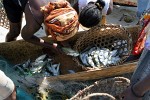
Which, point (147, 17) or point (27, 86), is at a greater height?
point (147, 17)

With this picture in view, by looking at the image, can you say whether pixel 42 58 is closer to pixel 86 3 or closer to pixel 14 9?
pixel 14 9

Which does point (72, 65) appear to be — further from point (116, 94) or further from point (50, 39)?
point (116, 94)

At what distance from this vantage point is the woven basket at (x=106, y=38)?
15.0 feet

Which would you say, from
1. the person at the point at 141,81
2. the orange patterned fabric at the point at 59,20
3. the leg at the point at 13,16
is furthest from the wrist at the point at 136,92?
the leg at the point at 13,16

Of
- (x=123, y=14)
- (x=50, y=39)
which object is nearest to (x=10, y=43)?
(x=50, y=39)

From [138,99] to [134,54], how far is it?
169 cm

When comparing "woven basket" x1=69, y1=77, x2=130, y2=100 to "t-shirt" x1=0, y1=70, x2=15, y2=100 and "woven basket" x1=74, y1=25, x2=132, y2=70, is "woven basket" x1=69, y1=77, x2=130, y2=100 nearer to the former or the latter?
"woven basket" x1=74, y1=25, x2=132, y2=70

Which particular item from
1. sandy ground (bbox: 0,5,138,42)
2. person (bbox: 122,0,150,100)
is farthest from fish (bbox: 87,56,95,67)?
sandy ground (bbox: 0,5,138,42)

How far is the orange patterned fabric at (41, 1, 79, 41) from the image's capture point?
12.6ft

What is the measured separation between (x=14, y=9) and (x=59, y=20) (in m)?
0.84

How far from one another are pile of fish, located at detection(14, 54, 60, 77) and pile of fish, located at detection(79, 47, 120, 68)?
38 cm

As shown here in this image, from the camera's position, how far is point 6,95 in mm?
3047

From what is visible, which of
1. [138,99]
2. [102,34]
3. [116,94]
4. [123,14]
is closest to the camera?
[138,99]

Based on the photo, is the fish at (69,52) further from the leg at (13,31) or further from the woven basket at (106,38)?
the leg at (13,31)
